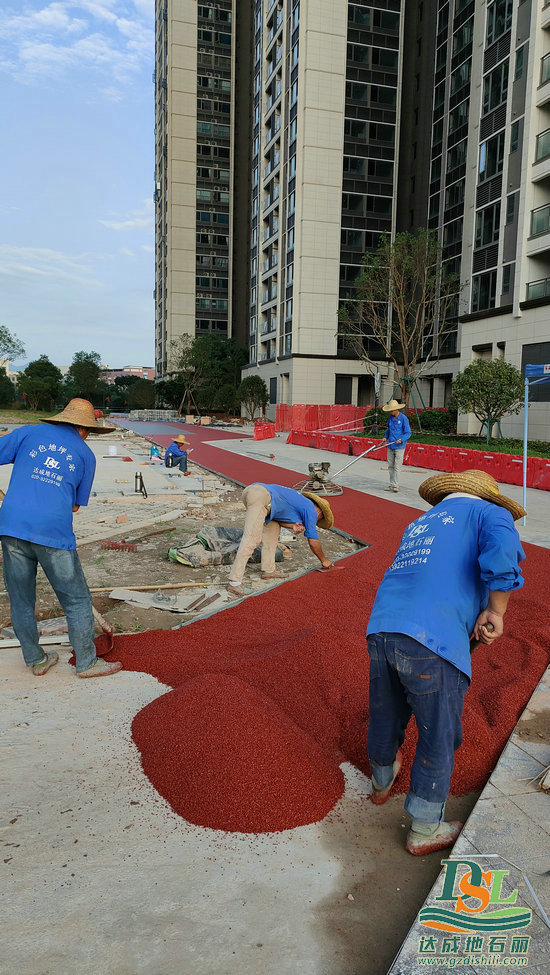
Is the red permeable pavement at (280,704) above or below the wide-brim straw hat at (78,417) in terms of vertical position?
below

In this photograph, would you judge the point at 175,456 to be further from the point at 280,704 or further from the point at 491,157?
the point at 491,157

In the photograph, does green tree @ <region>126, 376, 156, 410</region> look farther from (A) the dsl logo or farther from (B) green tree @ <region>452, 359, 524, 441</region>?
(A) the dsl logo

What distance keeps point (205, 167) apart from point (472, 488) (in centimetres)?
8254

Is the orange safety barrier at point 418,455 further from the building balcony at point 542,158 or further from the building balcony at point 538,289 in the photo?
the building balcony at point 542,158

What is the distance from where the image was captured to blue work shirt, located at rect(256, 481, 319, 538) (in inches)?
255

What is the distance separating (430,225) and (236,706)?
1803 inches

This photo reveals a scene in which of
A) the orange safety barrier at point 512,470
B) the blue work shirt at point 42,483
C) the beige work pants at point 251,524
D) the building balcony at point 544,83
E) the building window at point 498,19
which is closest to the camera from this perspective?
the blue work shirt at point 42,483

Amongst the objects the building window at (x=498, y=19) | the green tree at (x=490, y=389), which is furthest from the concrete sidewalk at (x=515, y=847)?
the building window at (x=498, y=19)

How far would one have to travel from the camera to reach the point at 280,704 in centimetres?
364

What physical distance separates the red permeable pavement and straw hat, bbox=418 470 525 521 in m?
1.37

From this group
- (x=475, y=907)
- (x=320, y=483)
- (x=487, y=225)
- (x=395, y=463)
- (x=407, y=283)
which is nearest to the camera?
(x=475, y=907)

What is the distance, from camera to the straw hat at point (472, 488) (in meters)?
2.75

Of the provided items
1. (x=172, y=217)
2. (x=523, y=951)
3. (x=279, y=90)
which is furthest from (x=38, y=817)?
(x=172, y=217)

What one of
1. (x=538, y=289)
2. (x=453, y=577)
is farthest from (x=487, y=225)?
(x=453, y=577)
